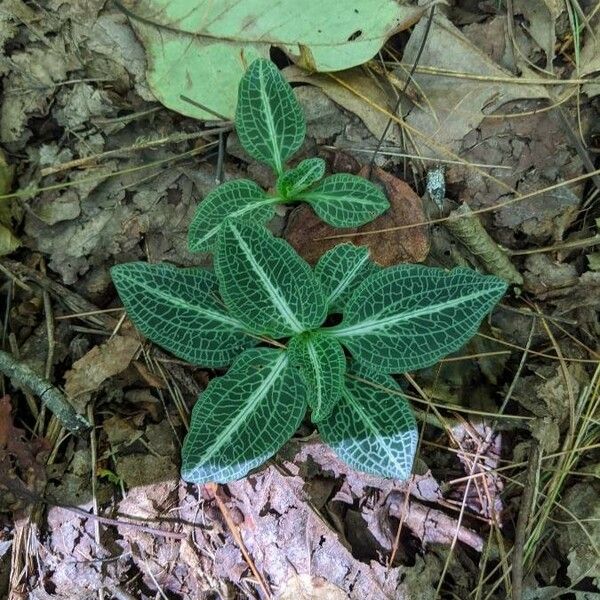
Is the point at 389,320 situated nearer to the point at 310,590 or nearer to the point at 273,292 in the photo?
the point at 273,292

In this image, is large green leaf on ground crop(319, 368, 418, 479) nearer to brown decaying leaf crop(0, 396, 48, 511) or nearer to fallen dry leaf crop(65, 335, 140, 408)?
fallen dry leaf crop(65, 335, 140, 408)

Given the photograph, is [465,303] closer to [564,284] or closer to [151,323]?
[564,284]

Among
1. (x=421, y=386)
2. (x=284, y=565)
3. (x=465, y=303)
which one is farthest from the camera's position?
(x=421, y=386)

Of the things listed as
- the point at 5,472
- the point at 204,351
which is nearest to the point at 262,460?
the point at 204,351

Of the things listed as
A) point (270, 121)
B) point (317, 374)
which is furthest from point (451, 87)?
point (317, 374)

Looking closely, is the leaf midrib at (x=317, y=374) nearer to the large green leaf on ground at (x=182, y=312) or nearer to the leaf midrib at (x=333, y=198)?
the large green leaf on ground at (x=182, y=312)

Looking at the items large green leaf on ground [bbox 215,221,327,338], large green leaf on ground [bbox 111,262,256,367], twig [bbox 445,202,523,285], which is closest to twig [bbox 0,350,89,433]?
large green leaf on ground [bbox 111,262,256,367]
